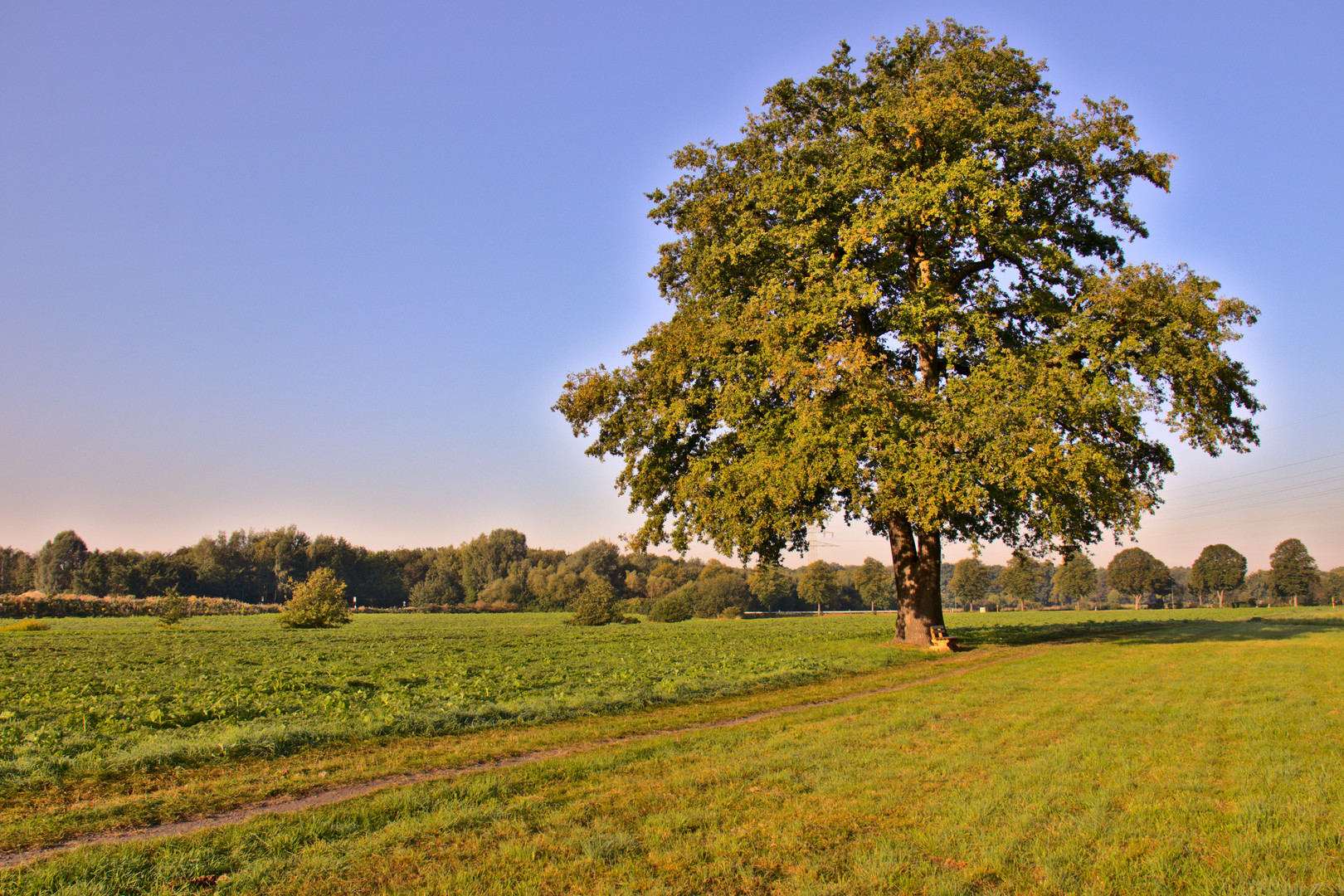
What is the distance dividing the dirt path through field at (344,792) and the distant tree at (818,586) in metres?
106

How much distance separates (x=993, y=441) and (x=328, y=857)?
61.7ft

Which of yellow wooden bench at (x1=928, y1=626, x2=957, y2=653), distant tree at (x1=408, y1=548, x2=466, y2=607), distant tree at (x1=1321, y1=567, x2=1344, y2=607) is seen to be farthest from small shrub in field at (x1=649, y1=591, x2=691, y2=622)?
distant tree at (x1=1321, y1=567, x2=1344, y2=607)

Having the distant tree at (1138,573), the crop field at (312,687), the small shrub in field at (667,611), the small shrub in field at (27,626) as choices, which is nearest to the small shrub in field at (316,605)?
the small shrub in field at (27,626)

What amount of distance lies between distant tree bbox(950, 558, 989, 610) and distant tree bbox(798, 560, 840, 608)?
67.7ft

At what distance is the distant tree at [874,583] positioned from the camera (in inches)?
4712

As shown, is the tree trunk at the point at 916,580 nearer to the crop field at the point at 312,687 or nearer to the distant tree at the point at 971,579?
the crop field at the point at 312,687

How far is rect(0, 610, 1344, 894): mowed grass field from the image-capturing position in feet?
17.0

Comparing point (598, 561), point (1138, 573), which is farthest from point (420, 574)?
point (1138, 573)

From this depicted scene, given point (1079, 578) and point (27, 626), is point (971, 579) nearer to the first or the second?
point (1079, 578)

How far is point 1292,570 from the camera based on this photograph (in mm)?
108188

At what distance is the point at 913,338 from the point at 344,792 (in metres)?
19.7

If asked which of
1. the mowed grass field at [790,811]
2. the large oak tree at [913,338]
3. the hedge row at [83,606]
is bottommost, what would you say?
the hedge row at [83,606]

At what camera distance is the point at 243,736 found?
31.9 feet

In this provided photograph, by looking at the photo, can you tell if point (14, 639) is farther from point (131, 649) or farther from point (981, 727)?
point (981, 727)
